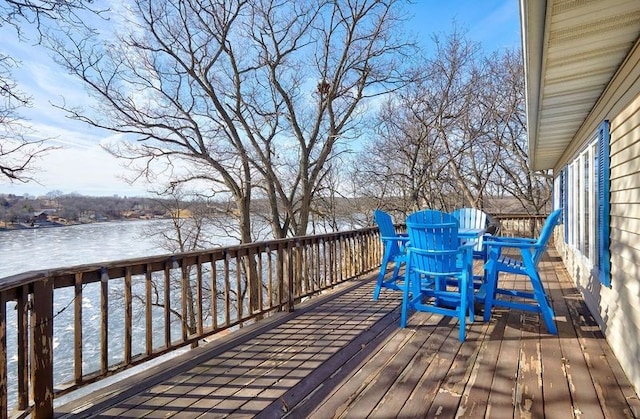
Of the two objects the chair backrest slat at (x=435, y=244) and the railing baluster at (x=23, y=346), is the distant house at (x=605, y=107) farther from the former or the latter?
the railing baluster at (x=23, y=346)

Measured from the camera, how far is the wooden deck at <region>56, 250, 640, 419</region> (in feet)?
6.66

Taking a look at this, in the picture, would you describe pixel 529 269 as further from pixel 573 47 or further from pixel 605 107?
pixel 573 47

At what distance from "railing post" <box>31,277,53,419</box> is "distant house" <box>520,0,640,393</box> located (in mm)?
2915

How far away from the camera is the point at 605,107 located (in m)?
3.20

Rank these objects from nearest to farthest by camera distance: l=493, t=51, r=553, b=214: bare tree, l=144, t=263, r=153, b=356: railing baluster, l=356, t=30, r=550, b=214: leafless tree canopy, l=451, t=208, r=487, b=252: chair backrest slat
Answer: l=144, t=263, r=153, b=356: railing baluster < l=451, t=208, r=487, b=252: chair backrest slat < l=356, t=30, r=550, b=214: leafless tree canopy < l=493, t=51, r=553, b=214: bare tree

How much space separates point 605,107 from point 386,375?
9.86 ft

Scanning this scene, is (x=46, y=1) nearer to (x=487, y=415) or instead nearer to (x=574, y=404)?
(x=487, y=415)

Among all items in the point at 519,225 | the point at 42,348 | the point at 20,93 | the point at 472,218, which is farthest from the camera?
the point at 519,225

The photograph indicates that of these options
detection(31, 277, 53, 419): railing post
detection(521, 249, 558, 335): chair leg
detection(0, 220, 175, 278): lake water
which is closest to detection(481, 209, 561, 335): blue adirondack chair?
detection(521, 249, 558, 335): chair leg

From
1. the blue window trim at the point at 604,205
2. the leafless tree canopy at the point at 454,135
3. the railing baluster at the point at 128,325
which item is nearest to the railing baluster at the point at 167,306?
the railing baluster at the point at 128,325

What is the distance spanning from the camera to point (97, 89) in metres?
10.2

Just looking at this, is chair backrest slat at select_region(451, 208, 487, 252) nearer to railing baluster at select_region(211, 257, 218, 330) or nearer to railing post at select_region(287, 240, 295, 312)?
railing post at select_region(287, 240, 295, 312)

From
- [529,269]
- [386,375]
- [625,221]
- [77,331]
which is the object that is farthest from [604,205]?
[77,331]

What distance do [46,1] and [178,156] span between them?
8681 millimetres
